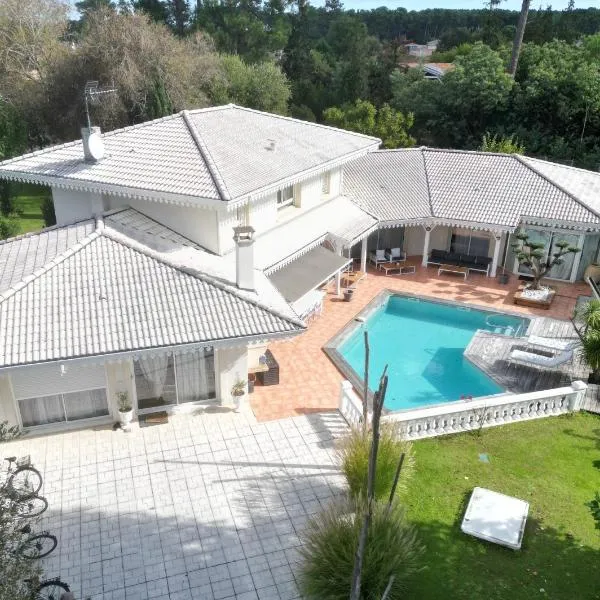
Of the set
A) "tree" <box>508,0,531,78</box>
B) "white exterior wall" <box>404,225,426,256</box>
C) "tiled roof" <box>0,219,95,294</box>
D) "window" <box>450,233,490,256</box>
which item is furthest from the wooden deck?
"tree" <box>508,0,531,78</box>

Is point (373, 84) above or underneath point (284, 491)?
above

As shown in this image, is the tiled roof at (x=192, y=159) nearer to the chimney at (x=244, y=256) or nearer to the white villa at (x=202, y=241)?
the white villa at (x=202, y=241)

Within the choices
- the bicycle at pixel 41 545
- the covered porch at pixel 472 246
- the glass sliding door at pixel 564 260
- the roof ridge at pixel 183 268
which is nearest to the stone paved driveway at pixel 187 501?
the bicycle at pixel 41 545

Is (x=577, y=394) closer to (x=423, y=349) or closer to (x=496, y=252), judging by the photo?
(x=423, y=349)

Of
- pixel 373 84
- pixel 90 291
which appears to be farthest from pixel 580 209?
pixel 373 84

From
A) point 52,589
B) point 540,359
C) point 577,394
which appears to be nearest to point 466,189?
point 540,359

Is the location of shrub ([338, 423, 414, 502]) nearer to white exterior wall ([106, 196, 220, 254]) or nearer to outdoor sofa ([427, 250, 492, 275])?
white exterior wall ([106, 196, 220, 254])

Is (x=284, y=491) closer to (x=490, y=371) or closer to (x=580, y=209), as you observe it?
(x=490, y=371)
